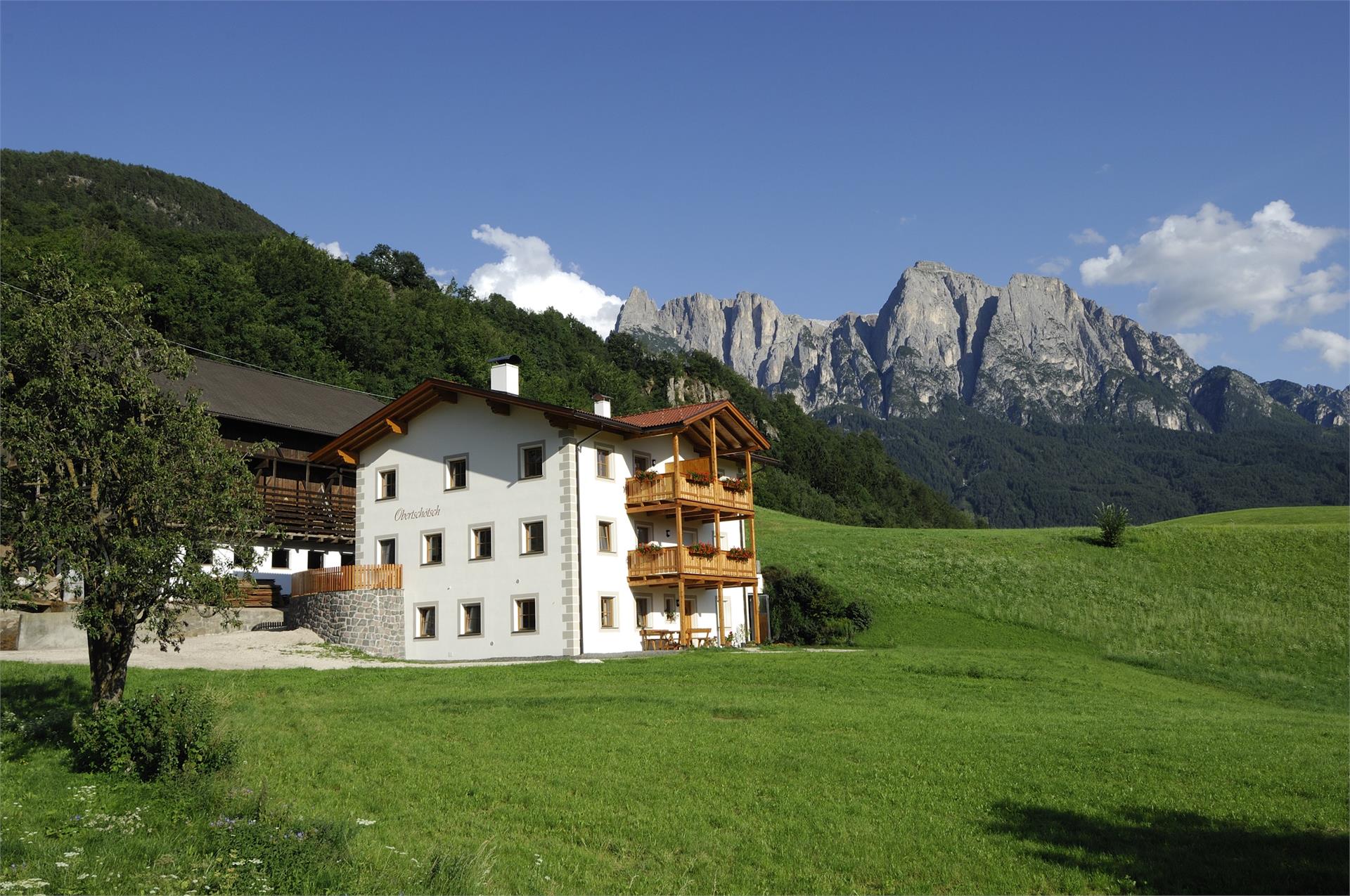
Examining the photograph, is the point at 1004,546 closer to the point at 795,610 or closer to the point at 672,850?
the point at 795,610

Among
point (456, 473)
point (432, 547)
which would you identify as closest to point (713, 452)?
point (456, 473)

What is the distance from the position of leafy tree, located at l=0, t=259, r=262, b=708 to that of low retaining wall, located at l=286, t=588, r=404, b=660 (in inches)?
702

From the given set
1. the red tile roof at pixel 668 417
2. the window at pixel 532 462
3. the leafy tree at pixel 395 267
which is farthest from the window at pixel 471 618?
the leafy tree at pixel 395 267

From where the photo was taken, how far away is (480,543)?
1362 inches

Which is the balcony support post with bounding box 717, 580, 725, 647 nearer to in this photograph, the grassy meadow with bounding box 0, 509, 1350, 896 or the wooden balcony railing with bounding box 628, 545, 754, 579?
the wooden balcony railing with bounding box 628, 545, 754, 579

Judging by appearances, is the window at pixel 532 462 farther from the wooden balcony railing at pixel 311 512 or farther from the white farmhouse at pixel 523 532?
the wooden balcony railing at pixel 311 512

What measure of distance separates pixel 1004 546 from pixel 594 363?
73552 mm

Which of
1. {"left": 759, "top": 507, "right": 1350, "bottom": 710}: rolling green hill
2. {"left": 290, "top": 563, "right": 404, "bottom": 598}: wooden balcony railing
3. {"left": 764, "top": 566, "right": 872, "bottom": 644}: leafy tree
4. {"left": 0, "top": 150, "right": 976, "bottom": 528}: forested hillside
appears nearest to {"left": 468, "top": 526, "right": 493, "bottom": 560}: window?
{"left": 290, "top": 563, "right": 404, "bottom": 598}: wooden balcony railing

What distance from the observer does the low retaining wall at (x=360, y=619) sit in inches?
1328

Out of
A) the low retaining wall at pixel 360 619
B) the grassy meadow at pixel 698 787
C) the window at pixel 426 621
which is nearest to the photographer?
the grassy meadow at pixel 698 787

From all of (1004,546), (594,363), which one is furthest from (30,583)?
(594,363)

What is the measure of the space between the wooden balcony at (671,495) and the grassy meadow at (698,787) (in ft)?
26.7

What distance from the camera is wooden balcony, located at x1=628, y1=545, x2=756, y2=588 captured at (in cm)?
3356

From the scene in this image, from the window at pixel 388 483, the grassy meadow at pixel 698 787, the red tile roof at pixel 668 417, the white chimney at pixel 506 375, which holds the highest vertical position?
the white chimney at pixel 506 375
